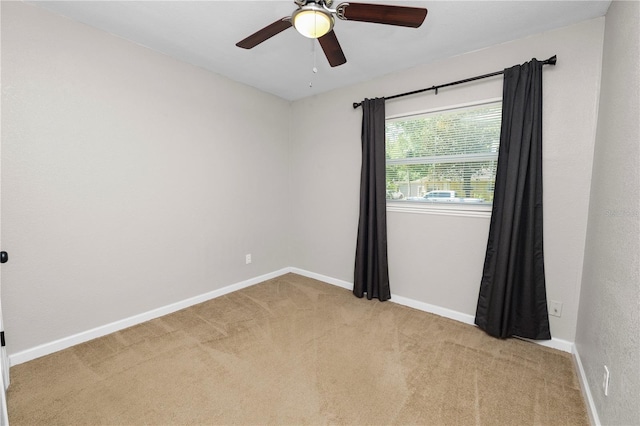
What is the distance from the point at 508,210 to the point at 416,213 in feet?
2.68

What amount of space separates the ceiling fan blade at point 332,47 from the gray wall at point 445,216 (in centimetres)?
121

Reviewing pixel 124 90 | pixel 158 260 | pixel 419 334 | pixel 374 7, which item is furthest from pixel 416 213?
pixel 124 90

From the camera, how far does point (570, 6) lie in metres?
1.82

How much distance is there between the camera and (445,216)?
8.68 feet

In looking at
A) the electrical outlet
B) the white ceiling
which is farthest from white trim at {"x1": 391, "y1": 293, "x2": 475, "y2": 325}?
the white ceiling

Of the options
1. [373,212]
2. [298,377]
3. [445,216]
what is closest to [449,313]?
[445,216]

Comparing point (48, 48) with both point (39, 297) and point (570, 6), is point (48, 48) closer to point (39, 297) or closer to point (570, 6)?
point (39, 297)

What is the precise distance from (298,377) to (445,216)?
1912 millimetres

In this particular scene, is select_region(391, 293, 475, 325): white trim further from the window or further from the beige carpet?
the window

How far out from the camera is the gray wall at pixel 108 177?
6.20ft

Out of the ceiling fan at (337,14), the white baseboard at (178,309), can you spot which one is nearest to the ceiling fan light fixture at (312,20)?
the ceiling fan at (337,14)

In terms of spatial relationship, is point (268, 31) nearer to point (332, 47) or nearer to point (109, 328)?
point (332, 47)

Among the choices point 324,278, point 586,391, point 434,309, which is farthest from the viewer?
point 324,278

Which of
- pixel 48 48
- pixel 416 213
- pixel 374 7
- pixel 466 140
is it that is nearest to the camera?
pixel 374 7
